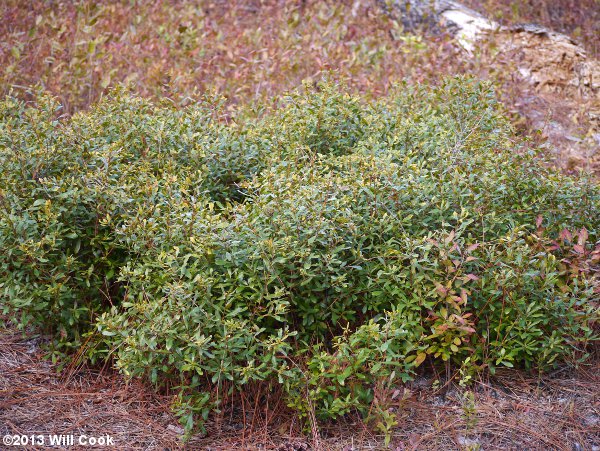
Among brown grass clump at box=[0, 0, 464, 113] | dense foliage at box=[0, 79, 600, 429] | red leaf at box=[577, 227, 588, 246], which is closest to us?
dense foliage at box=[0, 79, 600, 429]

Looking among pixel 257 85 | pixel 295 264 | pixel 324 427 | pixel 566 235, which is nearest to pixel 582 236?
pixel 566 235

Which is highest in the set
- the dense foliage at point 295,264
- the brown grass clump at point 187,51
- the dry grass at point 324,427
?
the brown grass clump at point 187,51

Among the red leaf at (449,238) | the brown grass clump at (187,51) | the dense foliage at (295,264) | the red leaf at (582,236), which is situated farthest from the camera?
the brown grass clump at (187,51)

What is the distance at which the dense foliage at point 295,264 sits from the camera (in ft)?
9.14

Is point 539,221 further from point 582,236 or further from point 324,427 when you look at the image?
point 324,427

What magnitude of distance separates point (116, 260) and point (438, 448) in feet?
6.09

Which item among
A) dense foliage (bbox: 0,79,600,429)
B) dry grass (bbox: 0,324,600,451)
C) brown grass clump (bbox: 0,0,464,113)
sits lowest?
dry grass (bbox: 0,324,600,451)

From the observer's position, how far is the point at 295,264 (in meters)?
2.97

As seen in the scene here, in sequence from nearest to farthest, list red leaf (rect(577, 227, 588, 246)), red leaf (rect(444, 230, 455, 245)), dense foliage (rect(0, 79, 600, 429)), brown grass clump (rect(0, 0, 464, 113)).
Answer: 1. dense foliage (rect(0, 79, 600, 429))
2. red leaf (rect(444, 230, 455, 245))
3. red leaf (rect(577, 227, 588, 246))
4. brown grass clump (rect(0, 0, 464, 113))

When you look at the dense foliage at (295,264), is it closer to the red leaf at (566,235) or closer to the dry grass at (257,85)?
the red leaf at (566,235)

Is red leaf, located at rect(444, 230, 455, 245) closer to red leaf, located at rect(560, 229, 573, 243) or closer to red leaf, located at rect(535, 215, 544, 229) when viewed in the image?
red leaf, located at rect(535, 215, 544, 229)

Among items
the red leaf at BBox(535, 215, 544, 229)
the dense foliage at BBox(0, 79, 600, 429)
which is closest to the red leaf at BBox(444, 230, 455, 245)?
the dense foliage at BBox(0, 79, 600, 429)

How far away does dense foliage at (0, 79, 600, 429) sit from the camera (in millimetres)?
2787

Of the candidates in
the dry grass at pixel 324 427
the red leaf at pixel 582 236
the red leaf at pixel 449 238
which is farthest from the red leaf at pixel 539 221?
the dry grass at pixel 324 427
